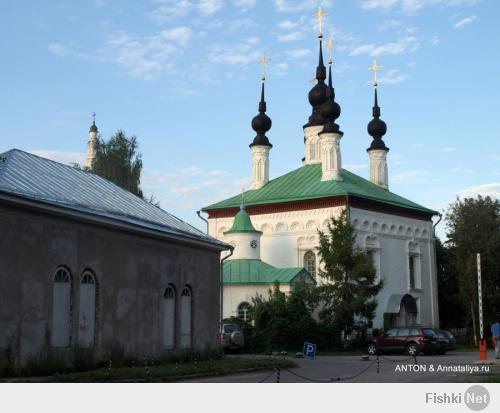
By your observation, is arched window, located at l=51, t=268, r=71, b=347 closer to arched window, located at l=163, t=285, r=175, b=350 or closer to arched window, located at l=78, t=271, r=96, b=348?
arched window, located at l=78, t=271, r=96, b=348

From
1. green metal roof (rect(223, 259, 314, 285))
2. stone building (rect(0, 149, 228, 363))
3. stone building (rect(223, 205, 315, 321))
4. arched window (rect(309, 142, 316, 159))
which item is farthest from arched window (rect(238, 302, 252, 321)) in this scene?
stone building (rect(0, 149, 228, 363))

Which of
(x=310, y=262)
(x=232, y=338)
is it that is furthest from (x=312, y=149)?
(x=232, y=338)

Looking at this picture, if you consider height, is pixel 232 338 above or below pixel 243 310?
below

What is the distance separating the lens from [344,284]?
113ft

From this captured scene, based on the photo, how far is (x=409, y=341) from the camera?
30.1m

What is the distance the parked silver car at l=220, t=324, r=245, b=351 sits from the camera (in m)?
31.5

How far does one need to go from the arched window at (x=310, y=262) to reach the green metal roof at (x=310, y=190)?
131 inches

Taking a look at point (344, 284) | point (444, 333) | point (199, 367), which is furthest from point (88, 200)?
point (444, 333)

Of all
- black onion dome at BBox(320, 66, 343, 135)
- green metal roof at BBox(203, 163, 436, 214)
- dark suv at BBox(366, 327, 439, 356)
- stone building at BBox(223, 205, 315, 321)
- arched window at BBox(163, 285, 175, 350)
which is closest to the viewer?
arched window at BBox(163, 285, 175, 350)

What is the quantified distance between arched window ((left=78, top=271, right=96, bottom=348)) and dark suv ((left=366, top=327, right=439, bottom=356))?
50.6 feet

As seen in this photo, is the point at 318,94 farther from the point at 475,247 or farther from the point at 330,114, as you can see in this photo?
the point at 475,247

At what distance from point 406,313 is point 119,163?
22043 millimetres

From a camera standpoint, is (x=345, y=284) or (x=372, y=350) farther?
(x=345, y=284)

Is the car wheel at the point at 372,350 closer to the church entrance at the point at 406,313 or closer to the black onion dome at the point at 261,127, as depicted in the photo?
the church entrance at the point at 406,313
